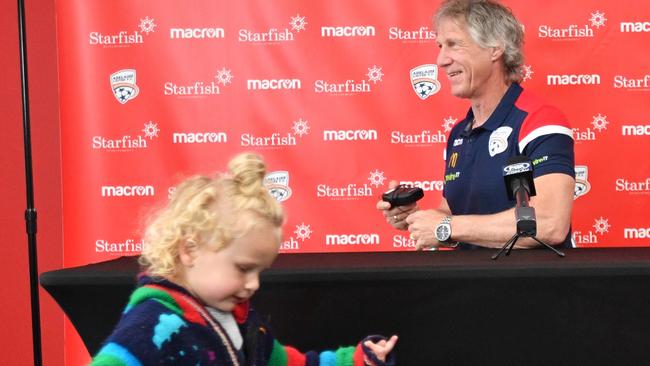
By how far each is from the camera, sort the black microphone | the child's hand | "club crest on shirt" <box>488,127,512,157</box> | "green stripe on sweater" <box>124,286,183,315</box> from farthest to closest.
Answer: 1. "club crest on shirt" <box>488,127,512,157</box>
2. the black microphone
3. the child's hand
4. "green stripe on sweater" <box>124,286,183,315</box>

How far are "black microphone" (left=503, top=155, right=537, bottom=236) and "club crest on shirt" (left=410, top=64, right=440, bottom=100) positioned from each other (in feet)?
6.86

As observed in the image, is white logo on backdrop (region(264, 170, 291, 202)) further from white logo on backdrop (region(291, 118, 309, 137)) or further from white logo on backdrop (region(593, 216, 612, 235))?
white logo on backdrop (region(593, 216, 612, 235))

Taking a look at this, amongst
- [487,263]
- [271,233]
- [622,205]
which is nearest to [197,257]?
[271,233]

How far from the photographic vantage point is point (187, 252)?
150 cm

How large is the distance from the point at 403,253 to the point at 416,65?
2023mm

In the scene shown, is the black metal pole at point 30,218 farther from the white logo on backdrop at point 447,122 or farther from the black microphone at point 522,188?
the black microphone at point 522,188

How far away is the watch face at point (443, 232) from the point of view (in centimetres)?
230

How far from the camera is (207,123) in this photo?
3982 mm

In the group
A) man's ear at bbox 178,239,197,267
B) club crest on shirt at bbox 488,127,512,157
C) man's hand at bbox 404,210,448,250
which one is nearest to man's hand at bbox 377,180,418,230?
man's hand at bbox 404,210,448,250

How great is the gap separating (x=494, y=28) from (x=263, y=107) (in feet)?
5.29

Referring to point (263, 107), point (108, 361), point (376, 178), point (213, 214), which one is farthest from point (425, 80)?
point (108, 361)

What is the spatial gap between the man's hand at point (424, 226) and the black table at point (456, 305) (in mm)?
539

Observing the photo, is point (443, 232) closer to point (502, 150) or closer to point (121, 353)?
point (502, 150)

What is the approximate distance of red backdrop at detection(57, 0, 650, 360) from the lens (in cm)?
395
